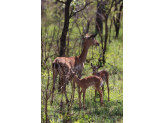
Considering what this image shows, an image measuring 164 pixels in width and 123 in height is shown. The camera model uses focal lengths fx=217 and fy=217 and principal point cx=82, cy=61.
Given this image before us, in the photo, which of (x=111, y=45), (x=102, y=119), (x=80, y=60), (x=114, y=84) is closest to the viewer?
(x=102, y=119)

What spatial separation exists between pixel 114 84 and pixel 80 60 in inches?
47.9

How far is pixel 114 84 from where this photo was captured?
5.46 meters
